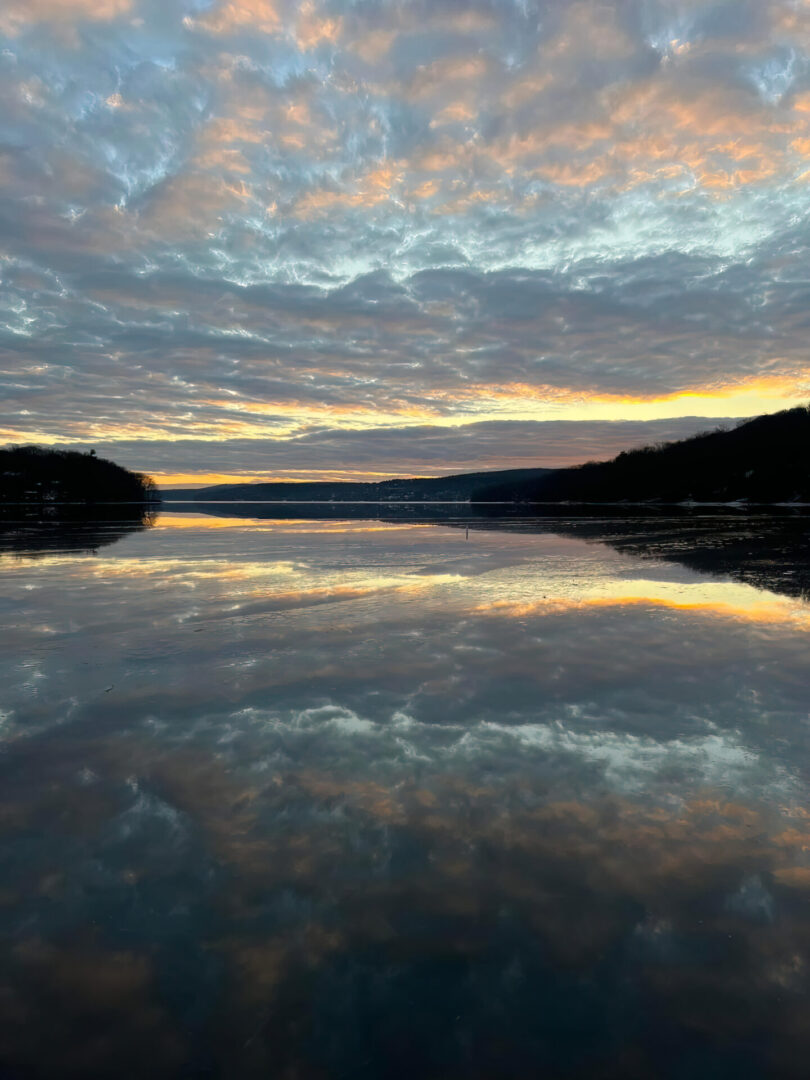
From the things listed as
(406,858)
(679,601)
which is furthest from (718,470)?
(406,858)

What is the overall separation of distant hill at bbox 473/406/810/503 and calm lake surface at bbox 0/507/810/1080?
149947 mm

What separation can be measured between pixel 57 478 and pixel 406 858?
175502mm

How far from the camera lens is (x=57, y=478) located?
495 ft

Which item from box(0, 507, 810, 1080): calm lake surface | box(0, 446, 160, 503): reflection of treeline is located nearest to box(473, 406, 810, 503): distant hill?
box(0, 446, 160, 503): reflection of treeline

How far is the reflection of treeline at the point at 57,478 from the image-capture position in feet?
470

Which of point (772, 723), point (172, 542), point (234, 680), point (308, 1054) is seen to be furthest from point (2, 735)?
point (172, 542)

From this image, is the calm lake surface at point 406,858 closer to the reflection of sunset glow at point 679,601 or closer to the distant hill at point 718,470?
the reflection of sunset glow at point 679,601

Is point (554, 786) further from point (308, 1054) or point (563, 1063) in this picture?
point (308, 1054)

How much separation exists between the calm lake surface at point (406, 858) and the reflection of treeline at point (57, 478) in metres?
163

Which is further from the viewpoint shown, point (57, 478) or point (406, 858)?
point (57, 478)

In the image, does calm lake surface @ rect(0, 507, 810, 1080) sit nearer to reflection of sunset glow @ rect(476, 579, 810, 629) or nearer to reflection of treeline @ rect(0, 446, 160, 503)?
reflection of sunset glow @ rect(476, 579, 810, 629)

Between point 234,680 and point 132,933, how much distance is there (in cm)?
Answer: 483

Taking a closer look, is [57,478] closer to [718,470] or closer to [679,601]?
[679,601]

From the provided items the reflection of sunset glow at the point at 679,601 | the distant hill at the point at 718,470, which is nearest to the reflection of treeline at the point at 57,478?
the distant hill at the point at 718,470
